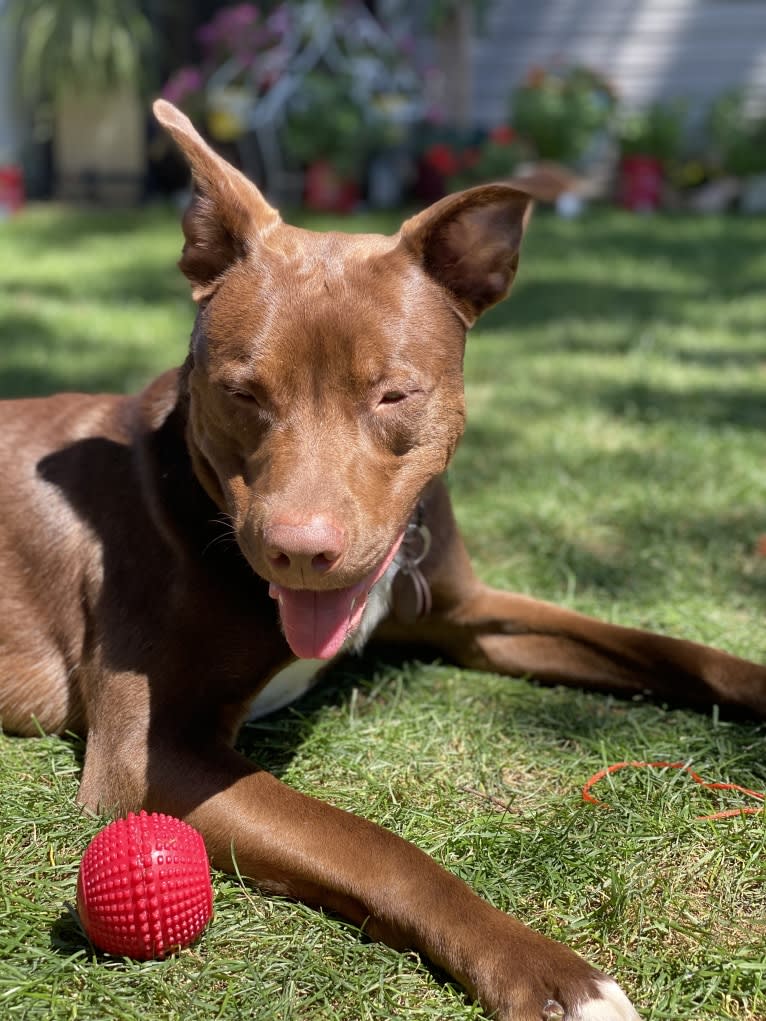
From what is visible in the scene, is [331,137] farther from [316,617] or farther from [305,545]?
[305,545]

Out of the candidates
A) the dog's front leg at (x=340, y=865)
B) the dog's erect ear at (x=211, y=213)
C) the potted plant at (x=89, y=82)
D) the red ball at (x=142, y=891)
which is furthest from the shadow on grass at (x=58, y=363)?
the potted plant at (x=89, y=82)

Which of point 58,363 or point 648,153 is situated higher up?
point 648,153

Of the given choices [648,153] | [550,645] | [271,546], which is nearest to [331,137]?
[648,153]

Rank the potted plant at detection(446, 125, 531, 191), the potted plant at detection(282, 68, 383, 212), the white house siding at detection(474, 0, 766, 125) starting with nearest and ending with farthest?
the potted plant at detection(282, 68, 383, 212) < the potted plant at detection(446, 125, 531, 191) < the white house siding at detection(474, 0, 766, 125)

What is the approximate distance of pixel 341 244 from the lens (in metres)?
2.91

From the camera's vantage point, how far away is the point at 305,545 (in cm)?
238

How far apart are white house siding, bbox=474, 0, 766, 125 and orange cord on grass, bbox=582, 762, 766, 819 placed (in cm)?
1229

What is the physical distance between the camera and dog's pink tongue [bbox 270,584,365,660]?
265 cm

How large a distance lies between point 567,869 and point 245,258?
1629mm

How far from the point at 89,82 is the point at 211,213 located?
34.6ft

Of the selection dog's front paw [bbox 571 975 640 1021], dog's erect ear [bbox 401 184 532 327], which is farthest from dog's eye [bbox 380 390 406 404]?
dog's front paw [bbox 571 975 640 1021]

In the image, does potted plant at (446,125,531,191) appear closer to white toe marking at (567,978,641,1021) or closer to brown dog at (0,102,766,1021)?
brown dog at (0,102,766,1021)

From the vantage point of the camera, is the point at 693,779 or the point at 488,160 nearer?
the point at 693,779

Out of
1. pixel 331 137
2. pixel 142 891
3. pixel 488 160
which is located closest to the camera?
pixel 142 891
